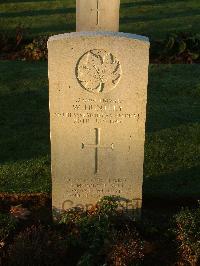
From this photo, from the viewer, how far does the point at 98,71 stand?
17.0 feet

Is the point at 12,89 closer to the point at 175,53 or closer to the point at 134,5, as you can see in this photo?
the point at 175,53

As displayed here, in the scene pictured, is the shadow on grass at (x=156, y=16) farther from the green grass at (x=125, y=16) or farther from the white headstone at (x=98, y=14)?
the white headstone at (x=98, y=14)

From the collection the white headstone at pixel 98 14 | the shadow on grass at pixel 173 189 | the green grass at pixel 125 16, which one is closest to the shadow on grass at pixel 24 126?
the shadow on grass at pixel 173 189

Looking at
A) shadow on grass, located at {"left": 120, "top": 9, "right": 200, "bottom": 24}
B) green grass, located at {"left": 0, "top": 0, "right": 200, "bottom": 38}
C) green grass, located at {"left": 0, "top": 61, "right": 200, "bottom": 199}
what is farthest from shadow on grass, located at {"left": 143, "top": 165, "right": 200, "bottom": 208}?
shadow on grass, located at {"left": 120, "top": 9, "right": 200, "bottom": 24}

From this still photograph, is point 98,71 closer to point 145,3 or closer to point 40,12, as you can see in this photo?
point 40,12

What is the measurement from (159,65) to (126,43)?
20.0ft

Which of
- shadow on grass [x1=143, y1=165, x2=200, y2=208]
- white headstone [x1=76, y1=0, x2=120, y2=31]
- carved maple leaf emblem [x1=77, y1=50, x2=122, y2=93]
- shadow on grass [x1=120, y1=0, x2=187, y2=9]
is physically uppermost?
shadow on grass [x1=120, y1=0, x2=187, y2=9]

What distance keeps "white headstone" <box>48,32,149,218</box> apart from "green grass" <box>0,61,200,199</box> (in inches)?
37.1

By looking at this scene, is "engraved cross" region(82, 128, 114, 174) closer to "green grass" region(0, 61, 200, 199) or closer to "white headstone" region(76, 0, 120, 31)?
"green grass" region(0, 61, 200, 199)

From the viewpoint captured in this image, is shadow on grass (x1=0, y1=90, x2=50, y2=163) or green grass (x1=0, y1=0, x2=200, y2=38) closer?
shadow on grass (x1=0, y1=90, x2=50, y2=163)

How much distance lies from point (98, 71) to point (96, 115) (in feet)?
1.53

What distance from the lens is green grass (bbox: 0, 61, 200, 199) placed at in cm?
679

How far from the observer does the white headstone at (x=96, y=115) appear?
5.07 m

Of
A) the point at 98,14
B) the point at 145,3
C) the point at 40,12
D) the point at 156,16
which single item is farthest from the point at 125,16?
the point at 98,14
